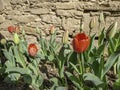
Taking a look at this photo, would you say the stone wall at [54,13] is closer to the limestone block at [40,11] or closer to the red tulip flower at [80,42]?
the limestone block at [40,11]

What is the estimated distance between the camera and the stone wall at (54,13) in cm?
347

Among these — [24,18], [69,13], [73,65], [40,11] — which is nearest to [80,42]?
[73,65]

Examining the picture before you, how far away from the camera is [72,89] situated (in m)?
2.55

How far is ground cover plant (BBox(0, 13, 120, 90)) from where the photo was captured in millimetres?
2090

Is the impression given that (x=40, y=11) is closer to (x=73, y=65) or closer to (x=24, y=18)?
(x=24, y=18)

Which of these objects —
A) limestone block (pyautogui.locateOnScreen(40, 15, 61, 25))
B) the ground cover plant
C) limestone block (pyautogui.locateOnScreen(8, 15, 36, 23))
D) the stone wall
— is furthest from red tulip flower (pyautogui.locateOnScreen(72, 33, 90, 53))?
limestone block (pyautogui.locateOnScreen(8, 15, 36, 23))

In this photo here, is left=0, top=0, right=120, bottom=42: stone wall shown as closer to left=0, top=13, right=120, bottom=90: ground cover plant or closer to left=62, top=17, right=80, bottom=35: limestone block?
left=62, top=17, right=80, bottom=35: limestone block

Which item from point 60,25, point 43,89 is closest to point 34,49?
point 43,89

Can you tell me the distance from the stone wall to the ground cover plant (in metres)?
0.58

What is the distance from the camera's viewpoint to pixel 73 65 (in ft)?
7.54

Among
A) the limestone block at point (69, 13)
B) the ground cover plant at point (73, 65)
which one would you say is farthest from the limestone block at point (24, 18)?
the ground cover plant at point (73, 65)

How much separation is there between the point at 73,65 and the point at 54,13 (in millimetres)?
1521

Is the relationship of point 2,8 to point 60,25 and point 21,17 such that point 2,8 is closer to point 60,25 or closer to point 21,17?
point 21,17

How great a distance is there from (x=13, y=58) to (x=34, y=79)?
454 mm
